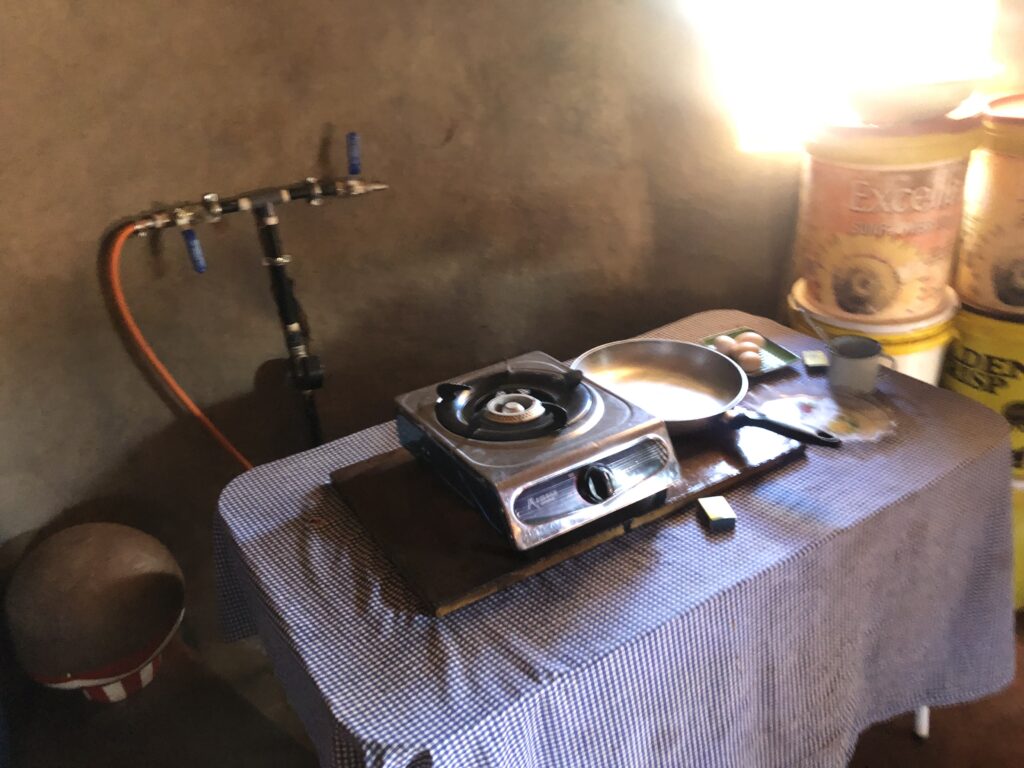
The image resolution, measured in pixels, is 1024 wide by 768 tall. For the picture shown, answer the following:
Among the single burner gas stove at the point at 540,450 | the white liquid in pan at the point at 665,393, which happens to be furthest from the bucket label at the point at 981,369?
the single burner gas stove at the point at 540,450

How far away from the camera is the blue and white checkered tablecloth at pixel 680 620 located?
86cm

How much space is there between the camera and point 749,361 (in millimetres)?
1429

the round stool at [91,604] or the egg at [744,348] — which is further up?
the egg at [744,348]

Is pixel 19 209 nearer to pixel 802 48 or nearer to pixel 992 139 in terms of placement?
pixel 802 48

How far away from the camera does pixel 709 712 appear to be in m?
1.00

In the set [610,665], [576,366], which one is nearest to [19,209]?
[576,366]

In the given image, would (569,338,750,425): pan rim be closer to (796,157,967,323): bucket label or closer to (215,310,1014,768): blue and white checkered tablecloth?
(215,310,1014,768): blue and white checkered tablecloth

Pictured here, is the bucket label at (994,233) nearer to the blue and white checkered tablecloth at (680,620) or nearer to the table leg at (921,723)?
the blue and white checkered tablecloth at (680,620)

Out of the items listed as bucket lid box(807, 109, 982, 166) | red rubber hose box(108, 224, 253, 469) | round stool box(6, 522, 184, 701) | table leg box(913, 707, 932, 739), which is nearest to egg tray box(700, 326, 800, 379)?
bucket lid box(807, 109, 982, 166)

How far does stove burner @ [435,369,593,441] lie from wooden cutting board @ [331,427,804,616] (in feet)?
0.39

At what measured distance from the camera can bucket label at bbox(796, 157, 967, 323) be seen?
1.48 m

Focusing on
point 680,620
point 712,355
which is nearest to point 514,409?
point 680,620

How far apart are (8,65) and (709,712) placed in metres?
1.51

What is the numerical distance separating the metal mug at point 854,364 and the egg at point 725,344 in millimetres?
180
